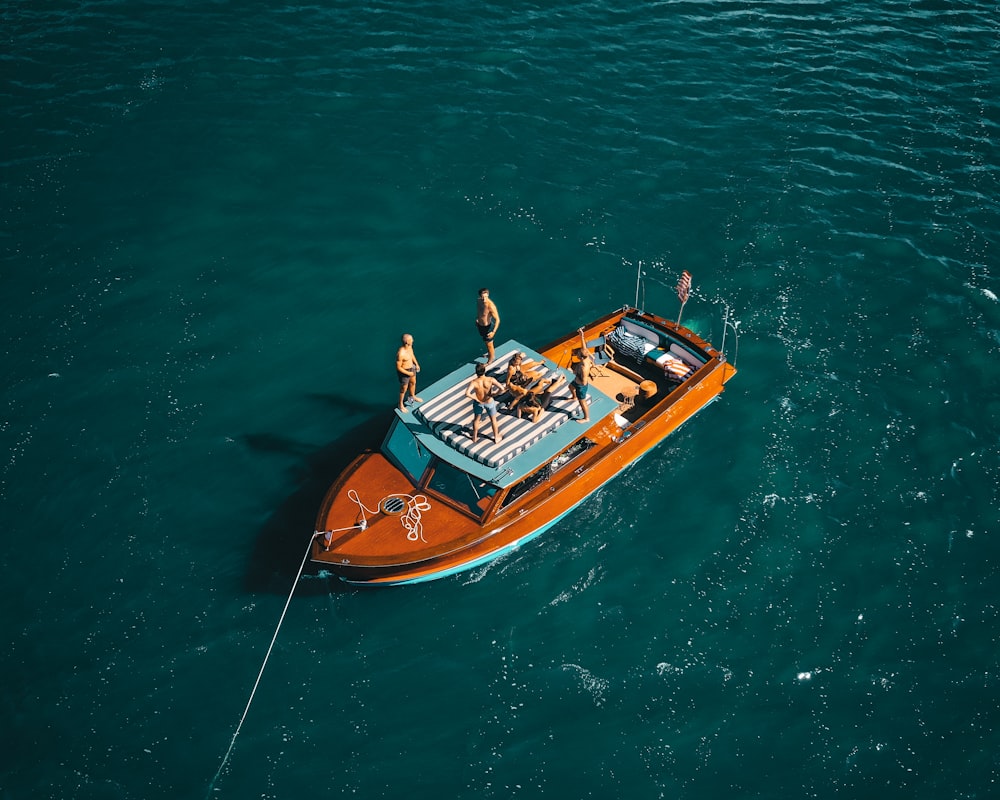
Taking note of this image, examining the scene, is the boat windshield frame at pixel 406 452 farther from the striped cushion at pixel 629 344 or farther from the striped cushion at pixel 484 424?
the striped cushion at pixel 629 344

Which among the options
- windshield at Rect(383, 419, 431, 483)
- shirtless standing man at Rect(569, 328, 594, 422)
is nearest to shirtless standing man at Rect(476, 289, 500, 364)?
shirtless standing man at Rect(569, 328, 594, 422)

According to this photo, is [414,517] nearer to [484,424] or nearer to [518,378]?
[484,424]

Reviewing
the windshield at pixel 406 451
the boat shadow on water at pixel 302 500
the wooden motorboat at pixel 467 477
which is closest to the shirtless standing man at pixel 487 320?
the wooden motorboat at pixel 467 477

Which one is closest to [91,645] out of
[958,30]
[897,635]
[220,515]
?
[220,515]

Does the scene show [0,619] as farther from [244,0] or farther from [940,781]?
[244,0]

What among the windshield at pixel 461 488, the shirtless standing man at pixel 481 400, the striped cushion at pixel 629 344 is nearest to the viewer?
the shirtless standing man at pixel 481 400

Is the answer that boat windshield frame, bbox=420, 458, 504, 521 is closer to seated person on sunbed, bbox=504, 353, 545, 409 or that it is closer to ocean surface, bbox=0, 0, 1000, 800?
ocean surface, bbox=0, 0, 1000, 800
